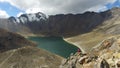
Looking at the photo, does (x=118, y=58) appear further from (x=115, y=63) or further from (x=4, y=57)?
(x=4, y=57)

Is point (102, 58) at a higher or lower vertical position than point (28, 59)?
higher

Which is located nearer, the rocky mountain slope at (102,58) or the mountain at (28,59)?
the rocky mountain slope at (102,58)

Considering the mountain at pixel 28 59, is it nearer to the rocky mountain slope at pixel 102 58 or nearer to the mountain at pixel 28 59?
the mountain at pixel 28 59

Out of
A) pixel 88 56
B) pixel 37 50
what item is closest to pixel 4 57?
pixel 37 50

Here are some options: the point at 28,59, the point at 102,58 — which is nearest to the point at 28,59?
the point at 28,59

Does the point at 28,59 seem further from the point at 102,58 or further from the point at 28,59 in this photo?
the point at 102,58

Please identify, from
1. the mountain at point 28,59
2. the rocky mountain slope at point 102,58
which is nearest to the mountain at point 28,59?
the mountain at point 28,59

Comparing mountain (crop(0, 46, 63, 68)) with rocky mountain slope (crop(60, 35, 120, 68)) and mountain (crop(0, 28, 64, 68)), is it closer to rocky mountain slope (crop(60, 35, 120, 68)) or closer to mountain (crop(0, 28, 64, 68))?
mountain (crop(0, 28, 64, 68))

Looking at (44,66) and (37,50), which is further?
(37,50)
